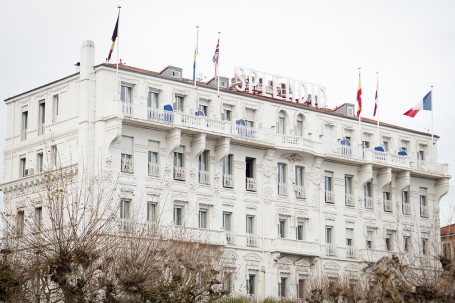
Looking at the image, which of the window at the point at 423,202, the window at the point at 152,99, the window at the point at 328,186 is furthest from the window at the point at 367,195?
the window at the point at 152,99

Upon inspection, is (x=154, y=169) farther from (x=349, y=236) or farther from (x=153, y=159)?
(x=349, y=236)

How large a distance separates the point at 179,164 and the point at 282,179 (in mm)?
9491

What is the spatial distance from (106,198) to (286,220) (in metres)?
16.5

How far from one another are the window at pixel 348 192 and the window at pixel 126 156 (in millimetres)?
20397

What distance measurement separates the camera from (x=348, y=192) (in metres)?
90.5

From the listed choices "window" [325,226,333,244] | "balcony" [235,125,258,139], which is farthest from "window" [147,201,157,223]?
"window" [325,226,333,244]

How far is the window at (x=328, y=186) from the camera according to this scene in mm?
88688

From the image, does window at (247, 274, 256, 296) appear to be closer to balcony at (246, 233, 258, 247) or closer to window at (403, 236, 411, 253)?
balcony at (246, 233, 258, 247)

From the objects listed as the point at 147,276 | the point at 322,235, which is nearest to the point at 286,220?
the point at 322,235

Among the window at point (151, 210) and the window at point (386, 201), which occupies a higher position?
the window at point (386, 201)

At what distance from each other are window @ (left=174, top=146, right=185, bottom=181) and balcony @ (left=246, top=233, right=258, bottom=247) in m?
6.89

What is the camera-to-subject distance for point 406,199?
95.2m

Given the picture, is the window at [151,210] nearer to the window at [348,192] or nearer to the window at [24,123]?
the window at [24,123]

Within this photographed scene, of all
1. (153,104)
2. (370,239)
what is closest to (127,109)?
(153,104)
